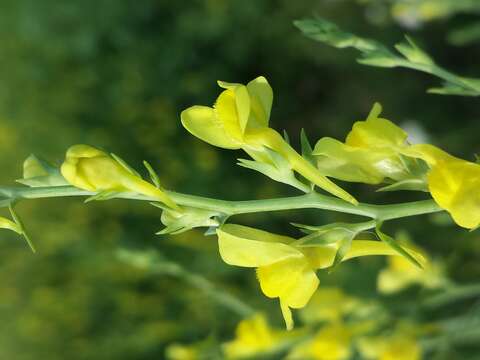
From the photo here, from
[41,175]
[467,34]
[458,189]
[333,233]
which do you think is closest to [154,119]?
[467,34]

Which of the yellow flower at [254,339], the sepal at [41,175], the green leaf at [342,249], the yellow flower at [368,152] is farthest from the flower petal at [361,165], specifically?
the yellow flower at [254,339]

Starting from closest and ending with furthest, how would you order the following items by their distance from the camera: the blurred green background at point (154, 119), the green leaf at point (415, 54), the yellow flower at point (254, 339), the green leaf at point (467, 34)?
1. the green leaf at point (415, 54)
2. the yellow flower at point (254, 339)
3. the green leaf at point (467, 34)
4. the blurred green background at point (154, 119)

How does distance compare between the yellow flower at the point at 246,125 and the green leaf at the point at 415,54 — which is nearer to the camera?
the yellow flower at the point at 246,125

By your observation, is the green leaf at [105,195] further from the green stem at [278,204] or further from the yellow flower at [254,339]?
the yellow flower at [254,339]

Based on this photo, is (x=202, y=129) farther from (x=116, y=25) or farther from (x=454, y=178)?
(x=116, y=25)

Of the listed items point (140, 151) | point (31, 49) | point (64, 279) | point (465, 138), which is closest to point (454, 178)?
point (465, 138)

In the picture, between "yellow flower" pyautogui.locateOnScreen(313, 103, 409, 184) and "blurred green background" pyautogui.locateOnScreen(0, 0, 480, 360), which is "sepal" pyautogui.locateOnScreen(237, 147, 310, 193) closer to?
"yellow flower" pyautogui.locateOnScreen(313, 103, 409, 184)

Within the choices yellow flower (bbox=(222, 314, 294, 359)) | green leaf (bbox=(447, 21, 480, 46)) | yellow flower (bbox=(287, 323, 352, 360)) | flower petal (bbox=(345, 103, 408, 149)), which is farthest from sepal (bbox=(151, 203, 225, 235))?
green leaf (bbox=(447, 21, 480, 46))
